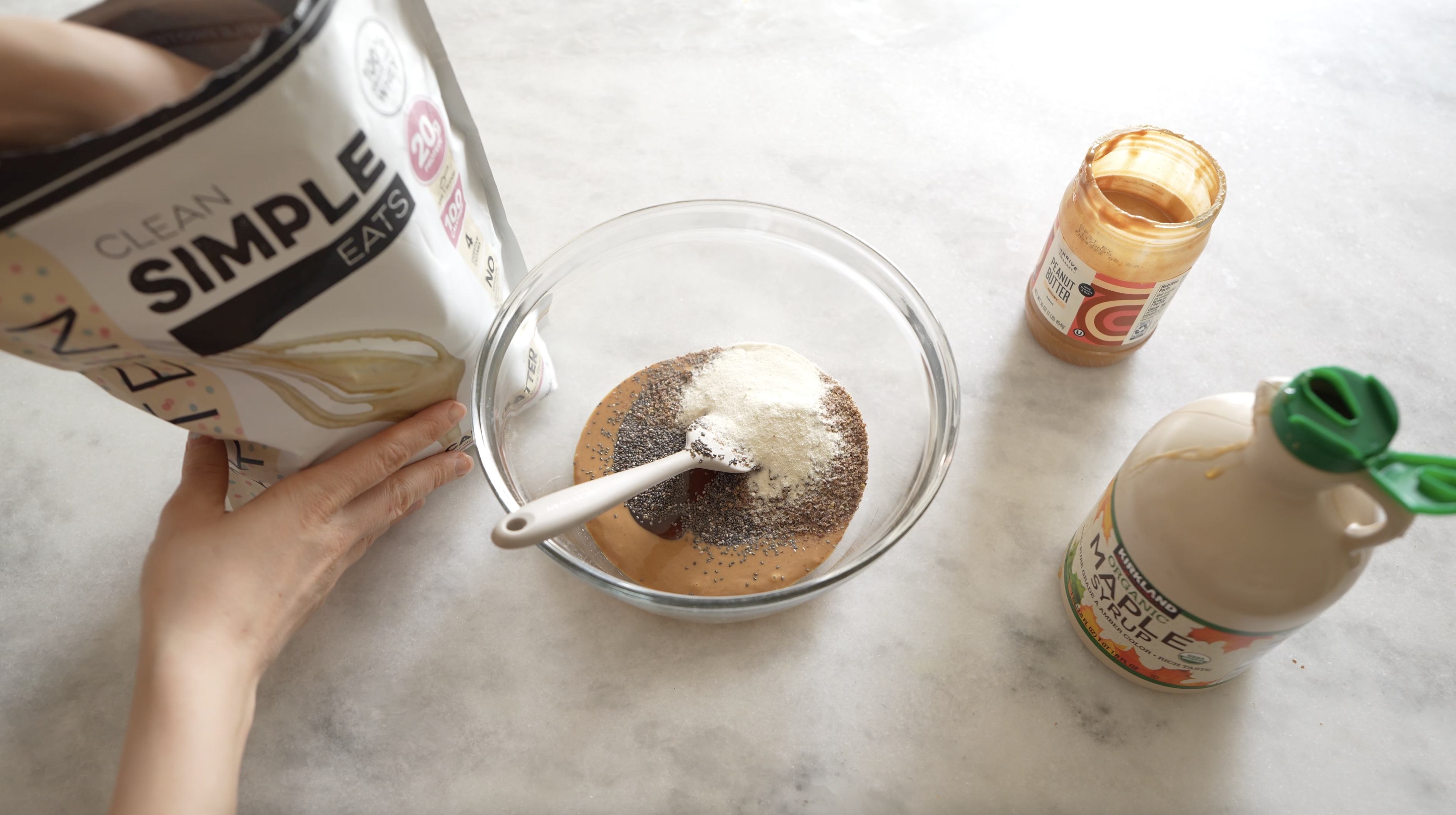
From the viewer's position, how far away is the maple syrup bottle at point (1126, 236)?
26.8 inches

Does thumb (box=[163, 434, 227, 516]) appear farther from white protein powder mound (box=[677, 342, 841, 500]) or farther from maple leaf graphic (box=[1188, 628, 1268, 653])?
maple leaf graphic (box=[1188, 628, 1268, 653])

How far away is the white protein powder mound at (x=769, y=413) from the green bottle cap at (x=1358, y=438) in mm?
387

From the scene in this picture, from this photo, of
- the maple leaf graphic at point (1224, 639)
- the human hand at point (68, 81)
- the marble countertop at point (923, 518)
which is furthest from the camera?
the marble countertop at point (923, 518)

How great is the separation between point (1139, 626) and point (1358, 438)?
23cm

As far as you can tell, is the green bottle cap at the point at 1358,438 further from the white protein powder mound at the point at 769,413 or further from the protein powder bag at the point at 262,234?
the protein powder bag at the point at 262,234

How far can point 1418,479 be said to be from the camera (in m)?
0.44

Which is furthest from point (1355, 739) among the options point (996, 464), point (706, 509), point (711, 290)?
point (711, 290)

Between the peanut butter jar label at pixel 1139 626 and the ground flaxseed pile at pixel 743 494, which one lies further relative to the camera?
the ground flaxseed pile at pixel 743 494

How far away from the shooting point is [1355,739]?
664 mm

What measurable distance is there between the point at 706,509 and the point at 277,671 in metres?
0.40

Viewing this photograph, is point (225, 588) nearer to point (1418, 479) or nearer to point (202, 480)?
point (202, 480)

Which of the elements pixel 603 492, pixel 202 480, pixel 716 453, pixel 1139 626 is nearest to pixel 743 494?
pixel 716 453

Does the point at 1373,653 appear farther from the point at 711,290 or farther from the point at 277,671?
the point at 277,671

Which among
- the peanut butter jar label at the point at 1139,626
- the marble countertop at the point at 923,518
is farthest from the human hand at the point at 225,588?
the peanut butter jar label at the point at 1139,626
